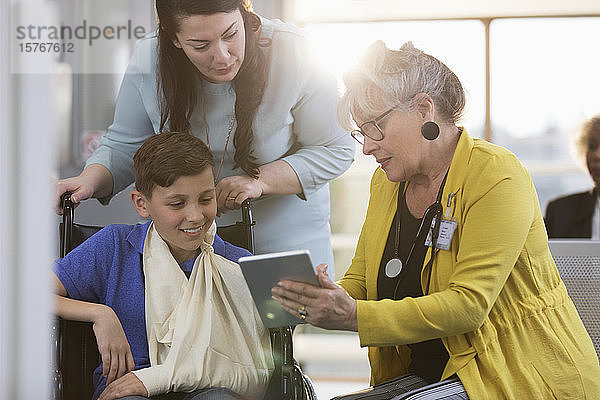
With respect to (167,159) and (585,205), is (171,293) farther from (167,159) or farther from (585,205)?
(585,205)

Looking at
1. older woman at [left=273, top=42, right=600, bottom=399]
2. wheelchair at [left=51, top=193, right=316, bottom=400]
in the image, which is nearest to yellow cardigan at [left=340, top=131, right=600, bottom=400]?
older woman at [left=273, top=42, right=600, bottom=399]

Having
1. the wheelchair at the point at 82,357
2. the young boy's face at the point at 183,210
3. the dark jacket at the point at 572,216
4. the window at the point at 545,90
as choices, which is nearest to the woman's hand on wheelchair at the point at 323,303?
the wheelchair at the point at 82,357

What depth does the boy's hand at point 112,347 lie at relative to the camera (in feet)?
5.58

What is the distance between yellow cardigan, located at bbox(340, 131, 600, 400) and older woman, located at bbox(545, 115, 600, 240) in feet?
5.61

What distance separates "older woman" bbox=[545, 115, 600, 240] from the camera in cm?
314

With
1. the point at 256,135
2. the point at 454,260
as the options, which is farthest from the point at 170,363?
the point at 454,260

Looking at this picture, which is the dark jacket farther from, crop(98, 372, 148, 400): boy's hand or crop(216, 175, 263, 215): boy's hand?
crop(98, 372, 148, 400): boy's hand

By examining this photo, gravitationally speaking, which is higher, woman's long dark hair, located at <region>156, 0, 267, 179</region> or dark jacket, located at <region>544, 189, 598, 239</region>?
woman's long dark hair, located at <region>156, 0, 267, 179</region>

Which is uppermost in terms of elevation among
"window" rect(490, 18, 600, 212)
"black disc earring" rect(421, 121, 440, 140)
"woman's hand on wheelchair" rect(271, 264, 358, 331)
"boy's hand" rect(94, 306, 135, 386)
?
"window" rect(490, 18, 600, 212)

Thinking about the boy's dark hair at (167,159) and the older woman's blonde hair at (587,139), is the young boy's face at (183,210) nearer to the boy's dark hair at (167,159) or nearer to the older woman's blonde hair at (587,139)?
the boy's dark hair at (167,159)

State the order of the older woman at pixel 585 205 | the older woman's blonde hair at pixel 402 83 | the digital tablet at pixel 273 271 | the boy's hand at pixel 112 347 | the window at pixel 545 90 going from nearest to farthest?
the digital tablet at pixel 273 271 < the older woman's blonde hair at pixel 402 83 < the boy's hand at pixel 112 347 < the older woman at pixel 585 205 < the window at pixel 545 90

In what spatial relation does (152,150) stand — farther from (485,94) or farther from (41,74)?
(485,94)

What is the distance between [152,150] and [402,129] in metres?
0.64

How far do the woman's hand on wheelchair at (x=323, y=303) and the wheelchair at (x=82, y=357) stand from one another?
225 millimetres
